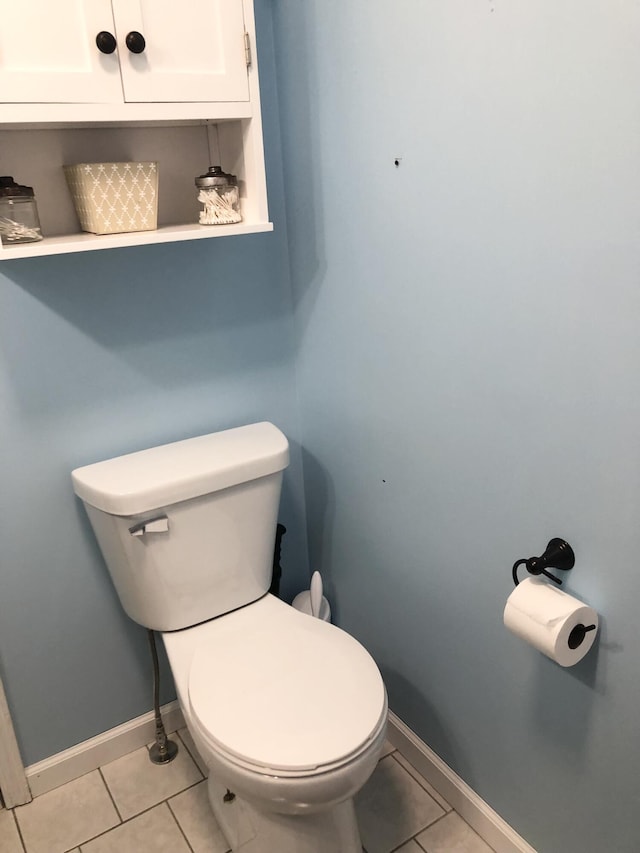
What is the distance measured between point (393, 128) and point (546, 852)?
143 cm

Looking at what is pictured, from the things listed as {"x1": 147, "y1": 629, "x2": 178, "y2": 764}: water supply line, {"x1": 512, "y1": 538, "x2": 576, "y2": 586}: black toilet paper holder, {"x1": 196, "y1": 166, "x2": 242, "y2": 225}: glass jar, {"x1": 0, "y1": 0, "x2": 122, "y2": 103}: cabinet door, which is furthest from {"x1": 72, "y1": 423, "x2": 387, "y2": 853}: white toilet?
{"x1": 0, "y1": 0, "x2": 122, "y2": 103}: cabinet door

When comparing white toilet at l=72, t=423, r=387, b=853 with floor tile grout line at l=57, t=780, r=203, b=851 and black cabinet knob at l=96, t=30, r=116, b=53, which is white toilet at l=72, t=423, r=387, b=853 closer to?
floor tile grout line at l=57, t=780, r=203, b=851

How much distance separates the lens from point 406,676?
167cm

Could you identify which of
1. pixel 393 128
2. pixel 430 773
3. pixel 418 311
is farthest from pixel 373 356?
pixel 430 773

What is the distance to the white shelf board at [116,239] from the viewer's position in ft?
3.91

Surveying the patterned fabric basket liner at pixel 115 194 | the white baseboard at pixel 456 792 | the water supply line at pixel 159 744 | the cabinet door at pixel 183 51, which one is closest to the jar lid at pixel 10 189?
the patterned fabric basket liner at pixel 115 194

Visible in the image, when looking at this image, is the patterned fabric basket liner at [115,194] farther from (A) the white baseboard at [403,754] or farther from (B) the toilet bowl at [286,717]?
(A) the white baseboard at [403,754]

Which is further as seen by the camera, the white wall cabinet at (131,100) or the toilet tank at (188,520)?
the toilet tank at (188,520)

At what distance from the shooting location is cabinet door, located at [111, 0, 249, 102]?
3.94 feet

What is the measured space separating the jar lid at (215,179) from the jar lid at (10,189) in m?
0.33

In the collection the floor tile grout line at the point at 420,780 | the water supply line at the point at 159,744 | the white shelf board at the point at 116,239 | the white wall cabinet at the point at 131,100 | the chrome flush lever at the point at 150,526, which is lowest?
the floor tile grout line at the point at 420,780

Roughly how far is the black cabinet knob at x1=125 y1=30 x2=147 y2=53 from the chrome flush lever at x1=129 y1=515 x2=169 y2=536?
34.4 inches

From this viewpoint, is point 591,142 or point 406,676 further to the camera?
point 406,676

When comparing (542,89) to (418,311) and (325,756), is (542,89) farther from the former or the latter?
(325,756)
